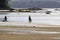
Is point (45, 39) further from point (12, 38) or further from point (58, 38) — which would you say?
point (12, 38)

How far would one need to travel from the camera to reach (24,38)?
22297 mm

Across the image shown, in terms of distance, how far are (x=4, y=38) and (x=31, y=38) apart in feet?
7.65

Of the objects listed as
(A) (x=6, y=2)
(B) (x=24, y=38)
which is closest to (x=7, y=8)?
(A) (x=6, y=2)

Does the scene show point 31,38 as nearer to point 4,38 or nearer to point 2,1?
point 4,38

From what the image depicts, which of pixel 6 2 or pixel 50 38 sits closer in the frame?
pixel 50 38

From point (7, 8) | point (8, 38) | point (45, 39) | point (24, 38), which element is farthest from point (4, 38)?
point (7, 8)

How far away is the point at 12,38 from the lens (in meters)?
22.1

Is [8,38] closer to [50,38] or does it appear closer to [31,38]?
[31,38]

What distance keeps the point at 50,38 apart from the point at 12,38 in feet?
10.8

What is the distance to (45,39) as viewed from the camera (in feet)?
71.1

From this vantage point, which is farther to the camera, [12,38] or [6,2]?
[6,2]

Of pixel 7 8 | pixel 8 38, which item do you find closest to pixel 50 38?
pixel 8 38

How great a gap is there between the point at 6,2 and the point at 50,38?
361ft

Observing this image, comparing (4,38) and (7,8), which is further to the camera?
(7,8)
